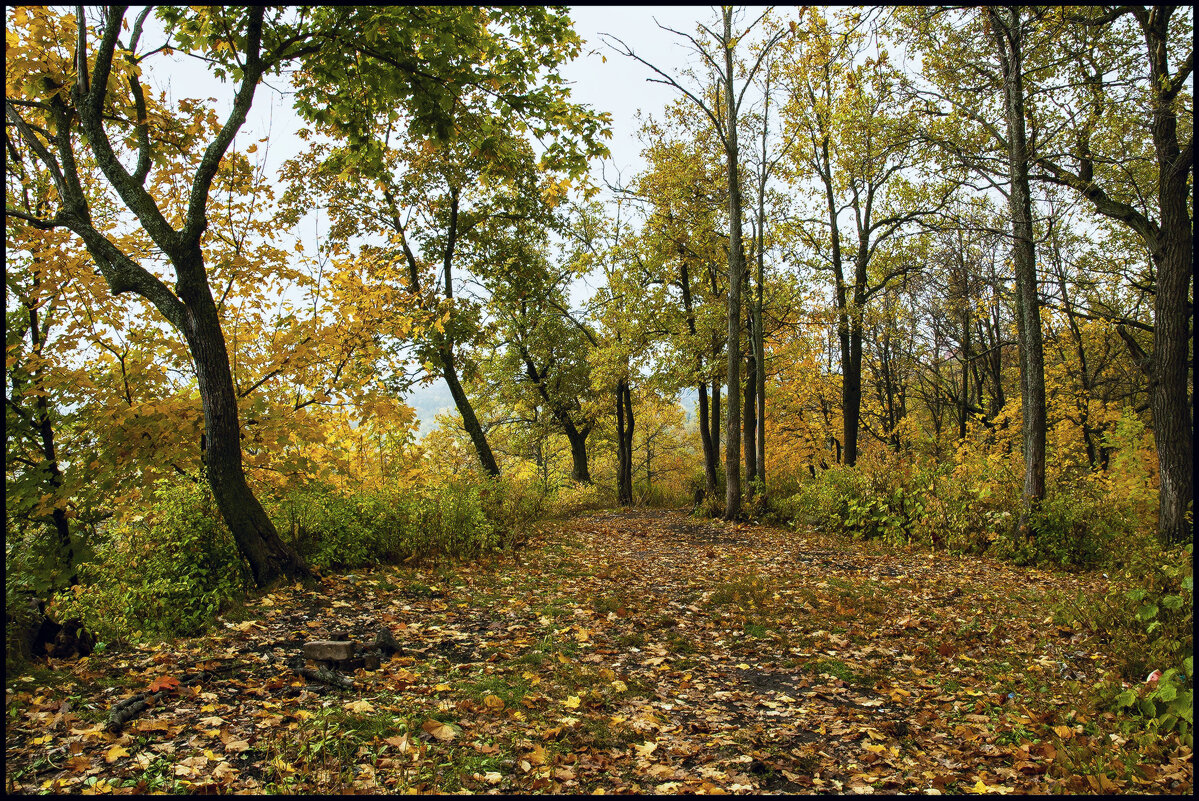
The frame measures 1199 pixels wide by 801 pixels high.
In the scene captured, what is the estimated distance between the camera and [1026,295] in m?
9.34

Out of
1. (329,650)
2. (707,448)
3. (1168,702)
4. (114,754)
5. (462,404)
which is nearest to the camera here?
(114,754)

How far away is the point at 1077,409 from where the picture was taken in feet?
67.1

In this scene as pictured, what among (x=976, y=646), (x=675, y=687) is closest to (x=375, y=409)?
(x=675, y=687)

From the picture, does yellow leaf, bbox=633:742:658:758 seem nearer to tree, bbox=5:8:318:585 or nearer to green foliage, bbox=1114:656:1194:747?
green foliage, bbox=1114:656:1194:747

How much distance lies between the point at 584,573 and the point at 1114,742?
19.2ft

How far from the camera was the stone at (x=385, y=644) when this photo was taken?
15.3 ft

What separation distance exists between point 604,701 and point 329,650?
2023 millimetres

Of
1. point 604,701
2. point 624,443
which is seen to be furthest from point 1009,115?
point 624,443

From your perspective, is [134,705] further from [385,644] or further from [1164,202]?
[1164,202]

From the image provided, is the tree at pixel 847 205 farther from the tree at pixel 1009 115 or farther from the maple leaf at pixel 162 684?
the maple leaf at pixel 162 684

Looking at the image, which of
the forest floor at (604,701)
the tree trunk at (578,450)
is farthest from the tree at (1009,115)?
the tree trunk at (578,450)

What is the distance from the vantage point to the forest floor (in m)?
3.02

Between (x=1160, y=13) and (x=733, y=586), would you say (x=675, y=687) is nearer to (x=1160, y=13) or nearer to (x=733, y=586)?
(x=733, y=586)

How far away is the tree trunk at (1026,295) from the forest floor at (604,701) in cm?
253
